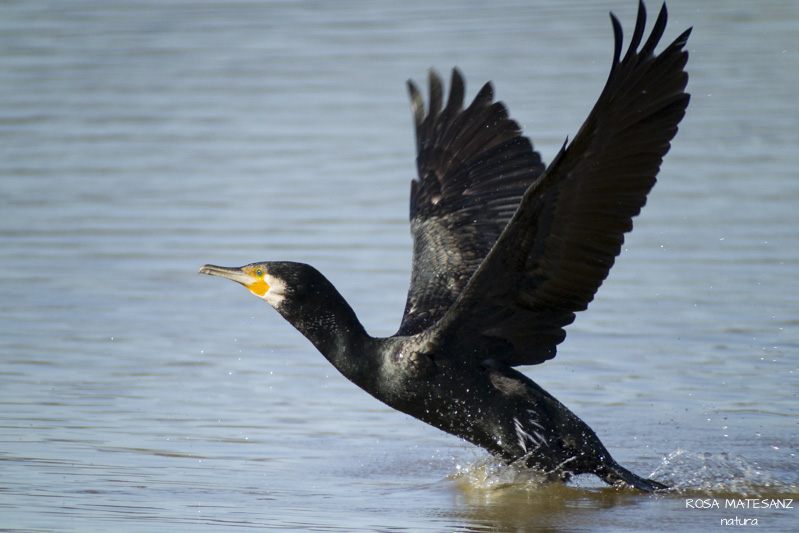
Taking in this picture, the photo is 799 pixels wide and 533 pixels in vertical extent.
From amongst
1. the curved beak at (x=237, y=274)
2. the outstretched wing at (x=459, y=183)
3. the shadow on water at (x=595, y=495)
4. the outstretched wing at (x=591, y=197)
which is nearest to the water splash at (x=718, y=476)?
the shadow on water at (x=595, y=495)

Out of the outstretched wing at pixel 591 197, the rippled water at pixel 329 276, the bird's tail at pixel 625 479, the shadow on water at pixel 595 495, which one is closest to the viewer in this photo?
the outstretched wing at pixel 591 197

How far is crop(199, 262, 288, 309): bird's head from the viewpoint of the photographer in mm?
5754

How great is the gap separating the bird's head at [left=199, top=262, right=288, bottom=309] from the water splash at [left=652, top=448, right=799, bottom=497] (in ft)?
6.33

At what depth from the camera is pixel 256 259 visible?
9430mm

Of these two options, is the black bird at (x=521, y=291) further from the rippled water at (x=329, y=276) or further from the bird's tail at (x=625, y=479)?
the rippled water at (x=329, y=276)

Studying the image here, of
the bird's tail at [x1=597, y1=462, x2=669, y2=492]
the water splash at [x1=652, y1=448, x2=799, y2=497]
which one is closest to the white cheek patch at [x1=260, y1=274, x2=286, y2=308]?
the bird's tail at [x1=597, y1=462, x2=669, y2=492]

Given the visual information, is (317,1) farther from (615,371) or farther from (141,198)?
(615,371)

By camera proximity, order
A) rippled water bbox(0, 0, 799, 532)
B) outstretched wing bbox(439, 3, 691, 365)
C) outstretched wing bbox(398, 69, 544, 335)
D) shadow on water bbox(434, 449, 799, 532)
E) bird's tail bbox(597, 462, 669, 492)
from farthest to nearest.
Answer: outstretched wing bbox(398, 69, 544, 335) → rippled water bbox(0, 0, 799, 532) → bird's tail bbox(597, 462, 669, 492) → shadow on water bbox(434, 449, 799, 532) → outstretched wing bbox(439, 3, 691, 365)

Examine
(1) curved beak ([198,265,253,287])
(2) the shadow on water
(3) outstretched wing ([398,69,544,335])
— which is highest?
(3) outstretched wing ([398,69,544,335])

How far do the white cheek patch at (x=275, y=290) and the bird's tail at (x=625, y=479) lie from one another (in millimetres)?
1609

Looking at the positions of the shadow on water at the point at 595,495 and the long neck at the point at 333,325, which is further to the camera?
the long neck at the point at 333,325

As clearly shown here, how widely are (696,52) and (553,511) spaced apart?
1088cm

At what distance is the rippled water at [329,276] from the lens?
5891 millimetres

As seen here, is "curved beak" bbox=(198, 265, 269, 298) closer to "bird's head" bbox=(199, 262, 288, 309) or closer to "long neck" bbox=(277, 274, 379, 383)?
"bird's head" bbox=(199, 262, 288, 309)
